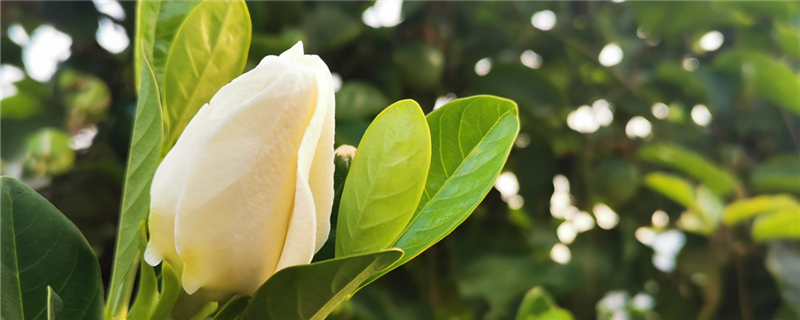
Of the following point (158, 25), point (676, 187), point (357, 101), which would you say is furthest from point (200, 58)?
point (676, 187)

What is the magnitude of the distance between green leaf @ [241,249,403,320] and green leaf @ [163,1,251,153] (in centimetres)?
7

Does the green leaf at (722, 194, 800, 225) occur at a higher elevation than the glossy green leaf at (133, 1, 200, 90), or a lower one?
lower

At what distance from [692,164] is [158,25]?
2.09 feet

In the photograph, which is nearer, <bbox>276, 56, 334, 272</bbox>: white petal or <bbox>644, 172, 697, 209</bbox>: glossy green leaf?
<bbox>276, 56, 334, 272</bbox>: white petal

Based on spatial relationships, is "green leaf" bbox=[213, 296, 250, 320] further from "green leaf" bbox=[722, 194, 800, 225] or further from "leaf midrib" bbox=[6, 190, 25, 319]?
"green leaf" bbox=[722, 194, 800, 225]

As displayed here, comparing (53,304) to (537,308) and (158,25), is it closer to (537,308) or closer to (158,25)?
(158,25)

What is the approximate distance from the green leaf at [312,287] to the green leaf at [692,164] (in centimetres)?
62

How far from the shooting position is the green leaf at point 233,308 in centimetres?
13

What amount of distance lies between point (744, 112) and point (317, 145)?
787mm

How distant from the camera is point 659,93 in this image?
2.35ft

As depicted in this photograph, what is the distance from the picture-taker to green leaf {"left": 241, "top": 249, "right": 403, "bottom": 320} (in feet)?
0.38

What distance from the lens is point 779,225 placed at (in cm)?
62

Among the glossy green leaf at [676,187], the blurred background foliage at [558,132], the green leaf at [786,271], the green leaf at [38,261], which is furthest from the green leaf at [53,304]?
the green leaf at [786,271]

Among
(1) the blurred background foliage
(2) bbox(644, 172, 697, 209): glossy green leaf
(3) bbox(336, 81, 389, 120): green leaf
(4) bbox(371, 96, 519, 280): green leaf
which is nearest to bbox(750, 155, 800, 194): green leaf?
(1) the blurred background foliage
